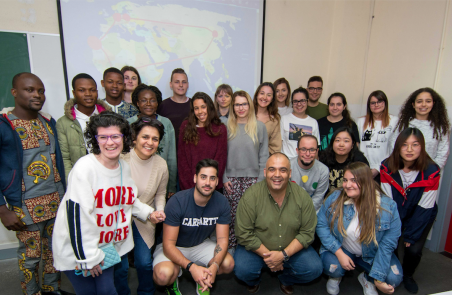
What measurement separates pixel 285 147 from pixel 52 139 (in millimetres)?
2204

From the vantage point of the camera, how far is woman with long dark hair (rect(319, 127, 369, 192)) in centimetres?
238

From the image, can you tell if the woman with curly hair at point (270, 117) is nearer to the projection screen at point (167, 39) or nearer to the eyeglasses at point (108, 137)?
the projection screen at point (167, 39)

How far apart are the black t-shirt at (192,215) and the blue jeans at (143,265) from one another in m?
0.26

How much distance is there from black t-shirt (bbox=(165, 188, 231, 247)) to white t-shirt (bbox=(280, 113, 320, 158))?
113cm

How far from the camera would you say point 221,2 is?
3.33 meters

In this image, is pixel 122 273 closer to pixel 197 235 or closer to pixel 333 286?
pixel 197 235

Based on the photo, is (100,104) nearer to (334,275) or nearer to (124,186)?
(124,186)

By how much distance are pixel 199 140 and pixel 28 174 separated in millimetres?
1303

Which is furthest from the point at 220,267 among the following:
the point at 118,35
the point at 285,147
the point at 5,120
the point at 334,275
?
the point at 118,35

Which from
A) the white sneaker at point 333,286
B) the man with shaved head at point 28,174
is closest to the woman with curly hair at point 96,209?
the man with shaved head at point 28,174

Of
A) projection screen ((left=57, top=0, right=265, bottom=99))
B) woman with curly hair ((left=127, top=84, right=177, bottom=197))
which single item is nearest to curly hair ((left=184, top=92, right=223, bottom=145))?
woman with curly hair ((left=127, top=84, right=177, bottom=197))

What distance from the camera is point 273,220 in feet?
6.62

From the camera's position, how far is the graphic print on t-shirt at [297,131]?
2.78 m

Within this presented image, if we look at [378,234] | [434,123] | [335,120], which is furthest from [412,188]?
[335,120]
